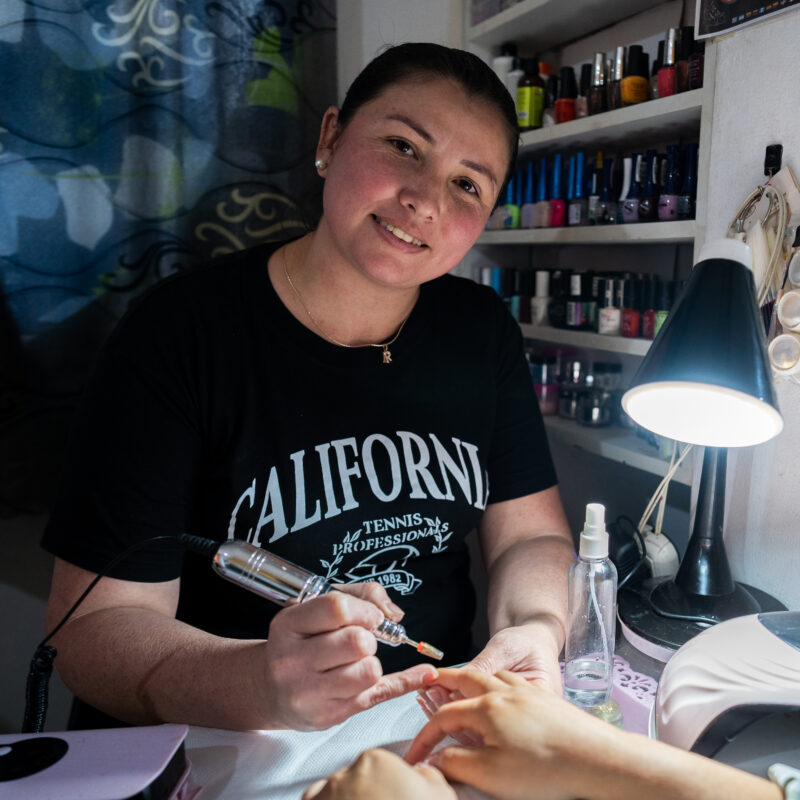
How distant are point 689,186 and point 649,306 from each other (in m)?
0.21

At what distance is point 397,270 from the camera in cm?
85

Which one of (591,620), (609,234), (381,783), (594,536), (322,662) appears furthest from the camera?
(609,234)

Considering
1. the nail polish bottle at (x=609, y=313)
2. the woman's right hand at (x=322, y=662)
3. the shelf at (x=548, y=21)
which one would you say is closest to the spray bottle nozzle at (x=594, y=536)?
the woman's right hand at (x=322, y=662)

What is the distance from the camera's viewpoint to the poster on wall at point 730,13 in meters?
0.85

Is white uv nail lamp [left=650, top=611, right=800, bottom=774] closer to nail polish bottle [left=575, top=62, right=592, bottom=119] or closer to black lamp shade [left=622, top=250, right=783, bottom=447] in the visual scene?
black lamp shade [left=622, top=250, right=783, bottom=447]

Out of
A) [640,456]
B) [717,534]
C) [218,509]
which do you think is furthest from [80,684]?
[640,456]

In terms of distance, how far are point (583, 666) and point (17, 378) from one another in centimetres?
107

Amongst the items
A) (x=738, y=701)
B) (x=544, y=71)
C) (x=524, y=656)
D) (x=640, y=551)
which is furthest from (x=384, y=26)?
(x=738, y=701)

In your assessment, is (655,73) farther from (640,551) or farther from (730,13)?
(640,551)

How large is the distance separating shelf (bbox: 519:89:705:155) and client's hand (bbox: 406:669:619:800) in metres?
0.87

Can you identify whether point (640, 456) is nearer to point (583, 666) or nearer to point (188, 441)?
point (583, 666)

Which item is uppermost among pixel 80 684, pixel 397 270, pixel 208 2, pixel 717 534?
pixel 208 2

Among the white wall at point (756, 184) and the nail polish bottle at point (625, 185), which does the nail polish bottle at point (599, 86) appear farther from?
the white wall at point (756, 184)

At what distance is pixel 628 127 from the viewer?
1130mm
